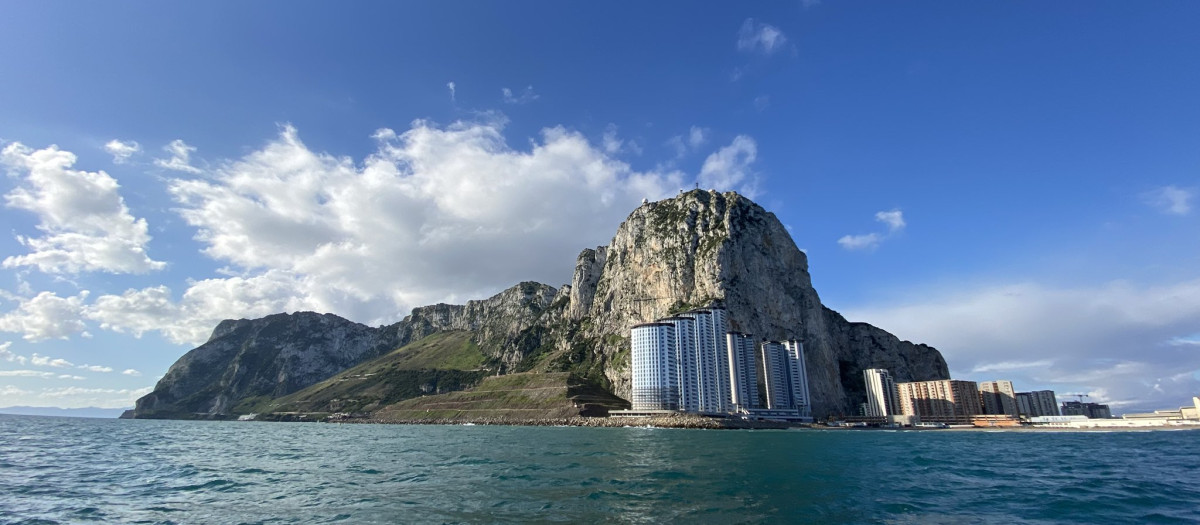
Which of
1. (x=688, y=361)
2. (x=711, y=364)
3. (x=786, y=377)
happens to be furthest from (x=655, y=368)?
(x=786, y=377)

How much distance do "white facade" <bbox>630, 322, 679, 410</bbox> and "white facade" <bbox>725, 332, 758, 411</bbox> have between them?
62.5ft

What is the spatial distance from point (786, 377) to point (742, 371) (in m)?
20.9

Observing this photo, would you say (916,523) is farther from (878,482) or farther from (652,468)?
(652,468)

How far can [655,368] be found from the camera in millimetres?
182500

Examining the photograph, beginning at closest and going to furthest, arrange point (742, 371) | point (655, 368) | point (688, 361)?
point (655, 368), point (688, 361), point (742, 371)

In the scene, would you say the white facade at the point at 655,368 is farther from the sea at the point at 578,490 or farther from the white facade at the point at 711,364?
the sea at the point at 578,490

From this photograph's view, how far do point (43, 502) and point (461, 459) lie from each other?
27700 mm

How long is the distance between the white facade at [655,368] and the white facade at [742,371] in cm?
1906

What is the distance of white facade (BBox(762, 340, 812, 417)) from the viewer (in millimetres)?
188500

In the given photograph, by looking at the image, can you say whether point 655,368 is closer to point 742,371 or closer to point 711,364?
point 711,364

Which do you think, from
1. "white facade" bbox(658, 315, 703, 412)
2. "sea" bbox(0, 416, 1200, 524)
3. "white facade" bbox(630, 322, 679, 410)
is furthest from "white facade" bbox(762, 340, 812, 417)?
"sea" bbox(0, 416, 1200, 524)

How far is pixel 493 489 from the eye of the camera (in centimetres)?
2955

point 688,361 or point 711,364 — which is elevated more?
point 688,361

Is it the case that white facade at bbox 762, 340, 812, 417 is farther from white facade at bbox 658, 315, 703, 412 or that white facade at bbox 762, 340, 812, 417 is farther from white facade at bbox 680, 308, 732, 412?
white facade at bbox 658, 315, 703, 412
